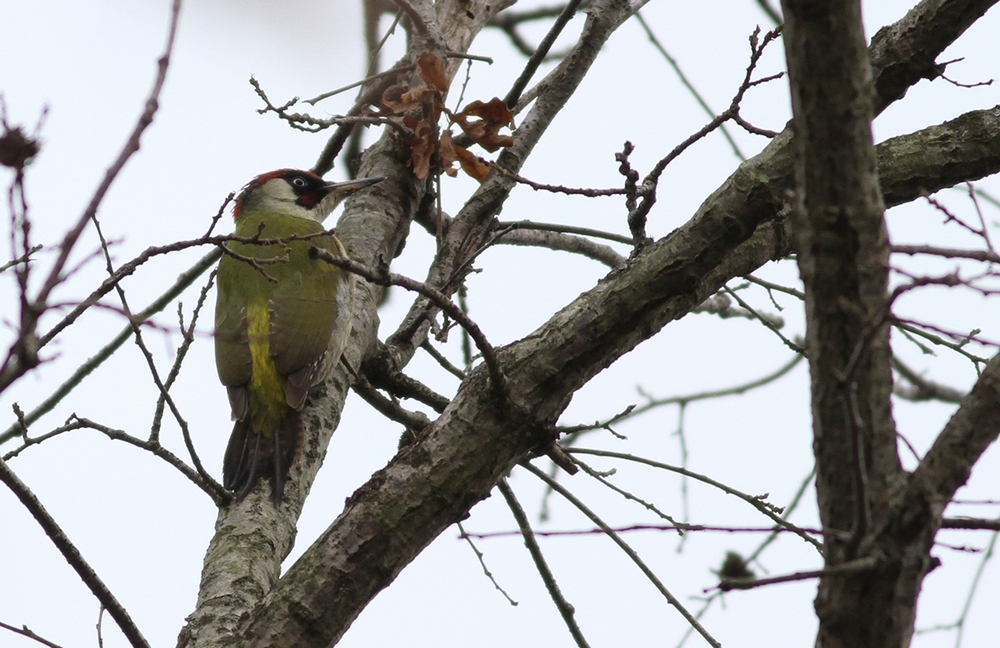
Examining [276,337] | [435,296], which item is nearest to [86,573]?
[435,296]

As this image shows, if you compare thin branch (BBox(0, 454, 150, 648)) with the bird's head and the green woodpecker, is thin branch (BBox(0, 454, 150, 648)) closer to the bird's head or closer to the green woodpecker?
the green woodpecker

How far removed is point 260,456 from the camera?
449 cm

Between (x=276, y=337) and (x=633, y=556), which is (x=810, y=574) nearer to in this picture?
(x=633, y=556)

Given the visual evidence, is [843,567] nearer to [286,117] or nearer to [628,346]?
[628,346]

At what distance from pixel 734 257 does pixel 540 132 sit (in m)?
1.91

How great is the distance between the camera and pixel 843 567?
1.91 meters

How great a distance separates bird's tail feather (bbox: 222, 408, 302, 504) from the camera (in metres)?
4.27

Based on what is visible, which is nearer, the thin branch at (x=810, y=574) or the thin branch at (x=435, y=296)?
the thin branch at (x=810, y=574)

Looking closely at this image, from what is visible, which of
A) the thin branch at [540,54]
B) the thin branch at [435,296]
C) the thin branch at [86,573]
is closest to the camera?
the thin branch at [435,296]

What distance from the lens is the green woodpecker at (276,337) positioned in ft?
15.1

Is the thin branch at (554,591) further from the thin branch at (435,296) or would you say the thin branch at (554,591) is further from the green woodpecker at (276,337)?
the thin branch at (435,296)

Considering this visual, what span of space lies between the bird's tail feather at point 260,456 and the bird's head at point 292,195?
2375 millimetres

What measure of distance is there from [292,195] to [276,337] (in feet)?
7.04

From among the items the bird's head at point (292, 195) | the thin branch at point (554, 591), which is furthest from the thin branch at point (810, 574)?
the bird's head at point (292, 195)
